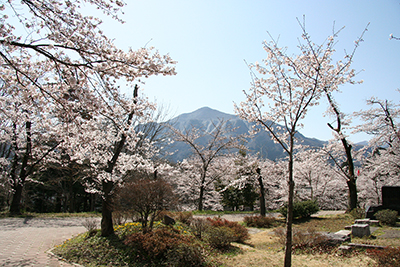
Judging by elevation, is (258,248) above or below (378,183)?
below

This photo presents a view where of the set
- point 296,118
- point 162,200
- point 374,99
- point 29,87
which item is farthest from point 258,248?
point 374,99

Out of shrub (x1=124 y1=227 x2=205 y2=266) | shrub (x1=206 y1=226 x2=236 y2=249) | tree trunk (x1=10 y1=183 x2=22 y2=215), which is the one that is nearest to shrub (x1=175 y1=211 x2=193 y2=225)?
shrub (x1=206 y1=226 x2=236 y2=249)

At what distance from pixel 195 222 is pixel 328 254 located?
13.9 feet

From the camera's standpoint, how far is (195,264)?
560cm

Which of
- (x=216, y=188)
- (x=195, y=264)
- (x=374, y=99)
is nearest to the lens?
(x=195, y=264)

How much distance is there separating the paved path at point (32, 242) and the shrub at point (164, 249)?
1.77 metres

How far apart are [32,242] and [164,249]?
4.60 meters

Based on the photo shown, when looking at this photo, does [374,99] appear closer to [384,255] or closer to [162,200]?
[384,255]

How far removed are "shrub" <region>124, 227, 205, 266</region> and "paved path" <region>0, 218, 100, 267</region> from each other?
69.5 inches

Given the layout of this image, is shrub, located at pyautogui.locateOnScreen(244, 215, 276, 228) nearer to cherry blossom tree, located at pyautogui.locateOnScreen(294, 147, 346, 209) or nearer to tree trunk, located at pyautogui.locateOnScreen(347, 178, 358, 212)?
tree trunk, located at pyautogui.locateOnScreen(347, 178, 358, 212)

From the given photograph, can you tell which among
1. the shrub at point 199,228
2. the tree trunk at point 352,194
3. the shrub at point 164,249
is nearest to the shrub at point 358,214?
the tree trunk at point 352,194

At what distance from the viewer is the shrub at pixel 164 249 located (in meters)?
5.62

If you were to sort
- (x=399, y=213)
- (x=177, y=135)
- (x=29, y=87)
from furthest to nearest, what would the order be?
(x=177, y=135)
(x=399, y=213)
(x=29, y=87)

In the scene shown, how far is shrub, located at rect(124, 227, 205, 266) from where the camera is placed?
5.62 metres
